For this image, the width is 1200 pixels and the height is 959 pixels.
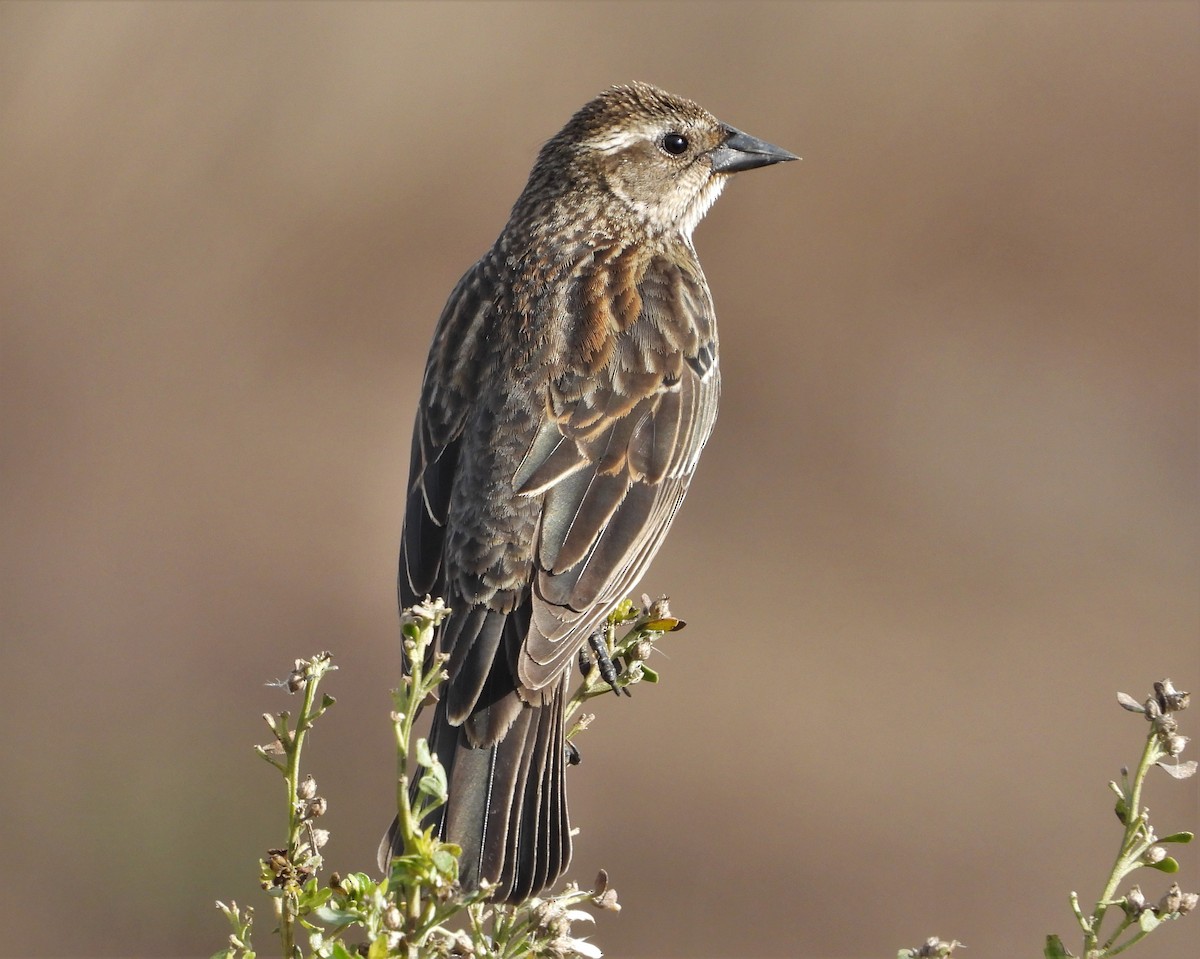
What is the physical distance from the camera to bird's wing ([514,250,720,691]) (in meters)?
3.64

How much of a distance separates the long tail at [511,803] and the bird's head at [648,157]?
216 cm

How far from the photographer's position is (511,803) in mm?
3324

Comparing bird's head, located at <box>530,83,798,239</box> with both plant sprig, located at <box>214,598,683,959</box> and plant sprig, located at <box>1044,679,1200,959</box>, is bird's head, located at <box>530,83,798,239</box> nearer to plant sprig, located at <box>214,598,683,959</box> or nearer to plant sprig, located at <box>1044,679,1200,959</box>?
plant sprig, located at <box>214,598,683,959</box>

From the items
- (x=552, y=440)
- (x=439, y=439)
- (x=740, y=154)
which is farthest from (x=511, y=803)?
(x=740, y=154)

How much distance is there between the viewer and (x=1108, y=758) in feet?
28.6

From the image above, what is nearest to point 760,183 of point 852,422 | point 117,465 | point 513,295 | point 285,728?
point 852,422

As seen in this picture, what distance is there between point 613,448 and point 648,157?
60.0 inches

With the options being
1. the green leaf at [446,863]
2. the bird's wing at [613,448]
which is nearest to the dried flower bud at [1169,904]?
the green leaf at [446,863]

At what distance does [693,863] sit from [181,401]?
200 inches

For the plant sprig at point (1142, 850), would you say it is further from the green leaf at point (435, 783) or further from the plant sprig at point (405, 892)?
the green leaf at point (435, 783)

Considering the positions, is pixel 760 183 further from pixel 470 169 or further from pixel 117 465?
pixel 117 465

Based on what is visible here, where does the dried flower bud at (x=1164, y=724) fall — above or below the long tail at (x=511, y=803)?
below

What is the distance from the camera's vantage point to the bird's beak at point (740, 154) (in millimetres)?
5227

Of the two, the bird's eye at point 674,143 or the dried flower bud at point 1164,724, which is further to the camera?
the bird's eye at point 674,143
